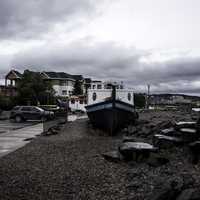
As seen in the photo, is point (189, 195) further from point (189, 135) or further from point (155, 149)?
point (189, 135)

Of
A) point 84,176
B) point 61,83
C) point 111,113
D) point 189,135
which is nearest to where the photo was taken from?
point 84,176

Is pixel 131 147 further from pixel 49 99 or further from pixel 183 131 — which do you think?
pixel 49 99

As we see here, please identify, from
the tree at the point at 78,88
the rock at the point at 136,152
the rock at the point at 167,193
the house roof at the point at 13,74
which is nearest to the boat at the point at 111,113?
the rock at the point at 136,152

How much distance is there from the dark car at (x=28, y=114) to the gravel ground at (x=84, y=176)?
63.2 feet

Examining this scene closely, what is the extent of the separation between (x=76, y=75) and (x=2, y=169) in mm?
81900

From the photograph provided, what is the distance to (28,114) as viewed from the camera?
30.1 m

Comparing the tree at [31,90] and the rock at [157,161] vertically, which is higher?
the tree at [31,90]

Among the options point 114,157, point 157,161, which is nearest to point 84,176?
point 114,157

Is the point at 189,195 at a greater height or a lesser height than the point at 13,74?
lesser

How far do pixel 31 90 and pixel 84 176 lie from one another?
1540 inches

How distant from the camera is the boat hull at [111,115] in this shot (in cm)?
1820

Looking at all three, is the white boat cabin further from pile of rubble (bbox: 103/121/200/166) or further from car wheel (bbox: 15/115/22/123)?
pile of rubble (bbox: 103/121/200/166)

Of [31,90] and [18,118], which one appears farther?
[31,90]

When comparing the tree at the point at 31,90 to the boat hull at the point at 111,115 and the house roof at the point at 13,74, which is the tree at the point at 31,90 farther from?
the boat hull at the point at 111,115
